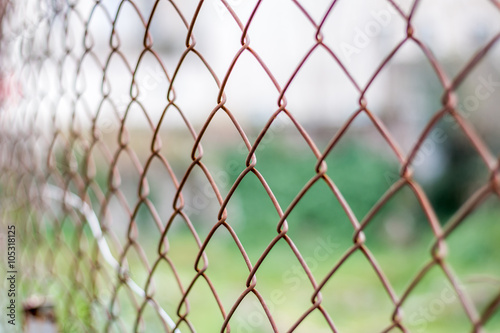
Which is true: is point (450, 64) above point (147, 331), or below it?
above

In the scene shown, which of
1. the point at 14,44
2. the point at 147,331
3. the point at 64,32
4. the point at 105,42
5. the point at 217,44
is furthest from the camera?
the point at 217,44

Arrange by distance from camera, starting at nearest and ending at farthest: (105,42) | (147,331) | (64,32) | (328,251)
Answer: (64,32) < (147,331) < (328,251) < (105,42)

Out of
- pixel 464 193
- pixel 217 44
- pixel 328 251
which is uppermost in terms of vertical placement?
pixel 217 44

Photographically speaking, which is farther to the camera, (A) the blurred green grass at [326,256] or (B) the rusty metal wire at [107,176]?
(A) the blurred green grass at [326,256]

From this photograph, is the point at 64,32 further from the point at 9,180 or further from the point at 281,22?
the point at 281,22

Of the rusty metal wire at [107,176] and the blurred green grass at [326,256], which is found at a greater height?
the blurred green grass at [326,256]

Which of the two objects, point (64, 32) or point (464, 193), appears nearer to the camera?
point (64, 32)

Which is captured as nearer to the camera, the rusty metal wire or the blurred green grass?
the rusty metal wire

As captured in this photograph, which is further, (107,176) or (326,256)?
(326,256)

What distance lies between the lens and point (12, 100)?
76.7 inches

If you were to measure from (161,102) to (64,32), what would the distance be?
5.65 meters

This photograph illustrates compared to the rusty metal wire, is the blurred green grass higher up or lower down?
higher up

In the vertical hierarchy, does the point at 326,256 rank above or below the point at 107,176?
above

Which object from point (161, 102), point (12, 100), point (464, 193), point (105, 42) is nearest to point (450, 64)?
point (464, 193)
